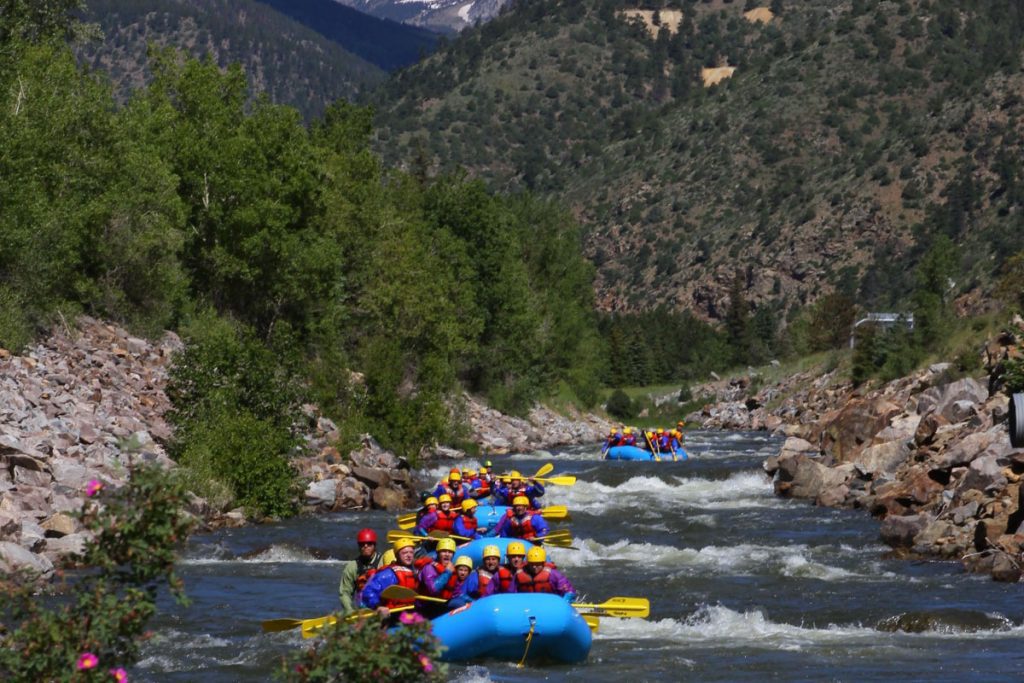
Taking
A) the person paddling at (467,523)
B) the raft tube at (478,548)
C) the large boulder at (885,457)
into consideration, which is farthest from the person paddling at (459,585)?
the large boulder at (885,457)

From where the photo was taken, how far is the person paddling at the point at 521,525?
2255 centimetres

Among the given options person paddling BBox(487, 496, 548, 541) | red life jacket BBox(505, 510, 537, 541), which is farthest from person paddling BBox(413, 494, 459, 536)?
red life jacket BBox(505, 510, 537, 541)

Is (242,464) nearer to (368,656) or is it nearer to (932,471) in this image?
(932,471)

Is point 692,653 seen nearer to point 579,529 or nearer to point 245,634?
point 245,634

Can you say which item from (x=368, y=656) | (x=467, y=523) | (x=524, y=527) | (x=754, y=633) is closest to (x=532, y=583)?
(x=754, y=633)

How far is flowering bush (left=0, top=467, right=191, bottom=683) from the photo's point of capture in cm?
787

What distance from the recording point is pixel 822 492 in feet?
106

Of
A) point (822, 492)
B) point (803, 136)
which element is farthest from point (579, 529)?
point (803, 136)

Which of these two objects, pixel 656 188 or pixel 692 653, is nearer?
pixel 692 653

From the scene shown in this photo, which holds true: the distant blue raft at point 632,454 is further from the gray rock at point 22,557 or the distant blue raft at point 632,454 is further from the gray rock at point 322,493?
the gray rock at point 22,557

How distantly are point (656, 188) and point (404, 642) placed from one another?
154m

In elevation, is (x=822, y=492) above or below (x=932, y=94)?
below

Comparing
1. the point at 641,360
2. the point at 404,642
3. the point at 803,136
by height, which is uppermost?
the point at 803,136

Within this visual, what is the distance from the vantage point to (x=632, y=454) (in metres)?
48.9
